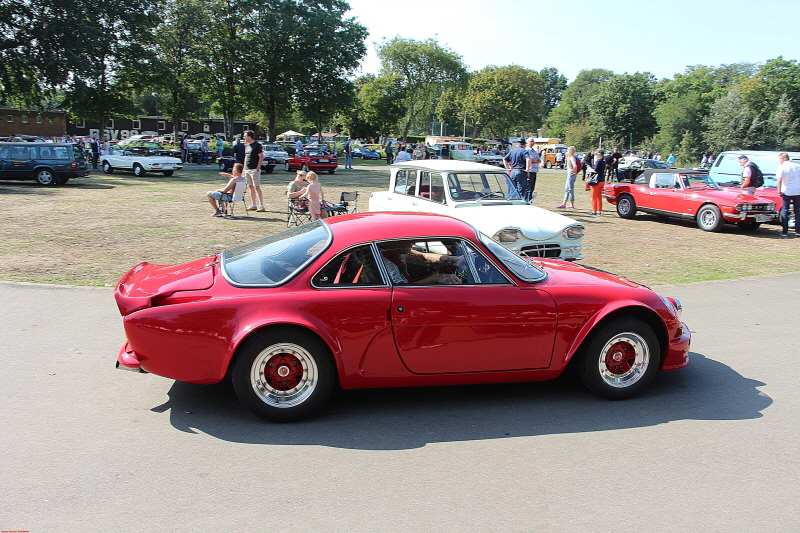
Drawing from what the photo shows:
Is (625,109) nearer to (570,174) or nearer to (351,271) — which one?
(570,174)

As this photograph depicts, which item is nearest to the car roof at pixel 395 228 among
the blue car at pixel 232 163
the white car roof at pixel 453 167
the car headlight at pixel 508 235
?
the car headlight at pixel 508 235

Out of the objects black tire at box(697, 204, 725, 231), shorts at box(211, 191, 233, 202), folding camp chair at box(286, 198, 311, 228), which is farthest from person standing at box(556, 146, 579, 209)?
shorts at box(211, 191, 233, 202)

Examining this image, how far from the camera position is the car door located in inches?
182

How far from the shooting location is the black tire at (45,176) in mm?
23312

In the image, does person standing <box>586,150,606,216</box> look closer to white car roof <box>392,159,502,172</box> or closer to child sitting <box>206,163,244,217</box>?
white car roof <box>392,159,502,172</box>

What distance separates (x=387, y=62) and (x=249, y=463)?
83.3m

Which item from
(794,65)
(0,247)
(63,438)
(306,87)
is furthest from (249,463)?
(794,65)

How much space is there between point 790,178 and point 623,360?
11.8m

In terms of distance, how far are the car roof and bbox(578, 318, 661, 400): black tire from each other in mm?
1295

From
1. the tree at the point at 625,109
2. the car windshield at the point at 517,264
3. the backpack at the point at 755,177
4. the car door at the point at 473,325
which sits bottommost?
the car door at the point at 473,325

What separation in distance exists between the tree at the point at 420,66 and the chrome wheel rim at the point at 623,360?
7857 cm

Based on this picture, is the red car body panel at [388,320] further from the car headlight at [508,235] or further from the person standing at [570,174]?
the person standing at [570,174]

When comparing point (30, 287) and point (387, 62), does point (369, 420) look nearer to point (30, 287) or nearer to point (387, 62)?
point (30, 287)

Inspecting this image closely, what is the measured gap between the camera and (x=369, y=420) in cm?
464
